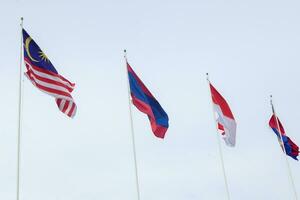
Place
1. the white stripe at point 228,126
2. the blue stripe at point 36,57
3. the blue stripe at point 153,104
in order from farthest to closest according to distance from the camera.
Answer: the white stripe at point 228,126, the blue stripe at point 153,104, the blue stripe at point 36,57

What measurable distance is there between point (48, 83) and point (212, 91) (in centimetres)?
1096

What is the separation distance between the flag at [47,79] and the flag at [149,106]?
13.1ft

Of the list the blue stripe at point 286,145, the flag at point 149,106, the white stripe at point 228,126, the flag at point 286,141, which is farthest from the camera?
the blue stripe at point 286,145

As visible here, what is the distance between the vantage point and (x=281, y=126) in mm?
32344

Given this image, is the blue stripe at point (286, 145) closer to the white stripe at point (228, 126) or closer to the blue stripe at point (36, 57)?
the white stripe at point (228, 126)

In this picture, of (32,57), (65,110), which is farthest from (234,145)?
(32,57)

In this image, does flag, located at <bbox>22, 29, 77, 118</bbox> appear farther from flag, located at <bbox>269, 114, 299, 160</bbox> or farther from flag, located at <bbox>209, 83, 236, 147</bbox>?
flag, located at <bbox>269, 114, 299, 160</bbox>

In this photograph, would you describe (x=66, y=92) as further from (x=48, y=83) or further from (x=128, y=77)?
(x=128, y=77)

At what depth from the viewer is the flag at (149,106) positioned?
23297 mm

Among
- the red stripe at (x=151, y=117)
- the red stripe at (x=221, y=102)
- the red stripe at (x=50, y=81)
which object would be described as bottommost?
the red stripe at (x=151, y=117)

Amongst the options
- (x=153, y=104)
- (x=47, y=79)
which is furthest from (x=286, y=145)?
(x=47, y=79)

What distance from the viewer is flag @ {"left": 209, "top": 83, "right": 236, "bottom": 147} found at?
27.0 metres

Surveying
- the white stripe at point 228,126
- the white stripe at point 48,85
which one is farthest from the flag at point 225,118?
the white stripe at point 48,85

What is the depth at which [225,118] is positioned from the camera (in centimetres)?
2727
